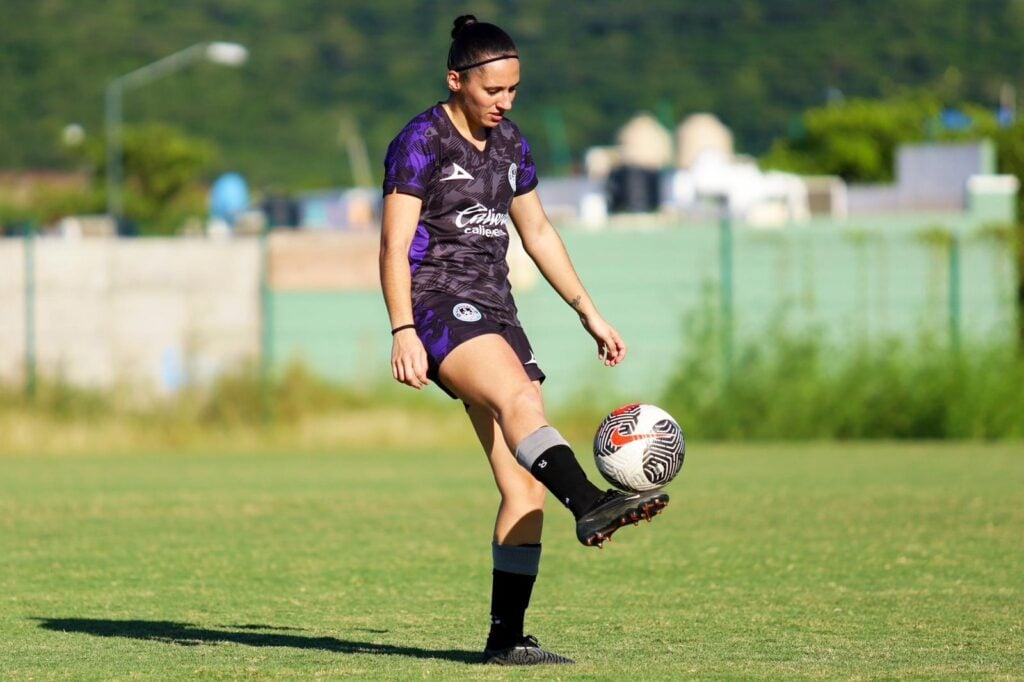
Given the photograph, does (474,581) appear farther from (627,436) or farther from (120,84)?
(120,84)

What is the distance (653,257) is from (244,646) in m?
19.1

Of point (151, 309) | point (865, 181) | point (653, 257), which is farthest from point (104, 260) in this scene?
point (865, 181)

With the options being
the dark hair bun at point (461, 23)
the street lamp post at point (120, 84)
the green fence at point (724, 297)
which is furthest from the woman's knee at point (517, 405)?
the street lamp post at point (120, 84)

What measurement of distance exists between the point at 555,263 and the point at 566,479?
1.17 m

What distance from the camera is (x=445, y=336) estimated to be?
624 centimetres

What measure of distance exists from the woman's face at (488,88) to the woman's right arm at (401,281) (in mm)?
382

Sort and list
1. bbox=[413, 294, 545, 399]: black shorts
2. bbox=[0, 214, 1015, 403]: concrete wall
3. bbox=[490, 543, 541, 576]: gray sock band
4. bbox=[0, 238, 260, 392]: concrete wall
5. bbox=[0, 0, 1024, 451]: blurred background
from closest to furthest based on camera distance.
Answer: bbox=[413, 294, 545, 399]: black shorts < bbox=[490, 543, 541, 576]: gray sock band < bbox=[0, 0, 1024, 451]: blurred background < bbox=[0, 214, 1015, 403]: concrete wall < bbox=[0, 238, 260, 392]: concrete wall

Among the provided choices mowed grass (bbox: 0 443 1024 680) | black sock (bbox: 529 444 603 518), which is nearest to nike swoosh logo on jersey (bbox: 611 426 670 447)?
black sock (bbox: 529 444 603 518)

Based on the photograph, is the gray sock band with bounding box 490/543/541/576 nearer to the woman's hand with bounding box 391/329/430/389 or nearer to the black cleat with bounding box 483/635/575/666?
the black cleat with bounding box 483/635/575/666

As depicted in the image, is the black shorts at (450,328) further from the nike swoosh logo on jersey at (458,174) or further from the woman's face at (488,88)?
the woman's face at (488,88)

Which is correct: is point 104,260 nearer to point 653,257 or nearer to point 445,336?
point 653,257

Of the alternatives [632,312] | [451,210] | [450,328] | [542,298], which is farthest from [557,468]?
[542,298]

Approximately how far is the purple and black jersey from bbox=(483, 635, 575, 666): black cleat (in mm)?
1147

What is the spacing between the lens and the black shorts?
6.23 metres
